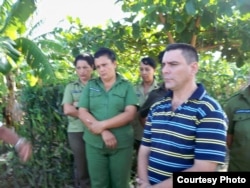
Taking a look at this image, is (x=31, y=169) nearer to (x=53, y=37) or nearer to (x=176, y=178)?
(x=176, y=178)

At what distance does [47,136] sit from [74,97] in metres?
0.78

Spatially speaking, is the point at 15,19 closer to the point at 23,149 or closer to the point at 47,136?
the point at 47,136

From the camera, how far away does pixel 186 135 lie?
218cm

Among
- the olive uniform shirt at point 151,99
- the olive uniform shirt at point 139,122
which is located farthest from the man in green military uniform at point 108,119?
the olive uniform shirt at point 139,122

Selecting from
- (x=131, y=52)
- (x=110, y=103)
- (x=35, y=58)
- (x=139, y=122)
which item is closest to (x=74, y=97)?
(x=110, y=103)

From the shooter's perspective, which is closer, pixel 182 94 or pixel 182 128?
pixel 182 128

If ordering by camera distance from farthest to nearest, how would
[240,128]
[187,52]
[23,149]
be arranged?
[23,149]
[240,128]
[187,52]

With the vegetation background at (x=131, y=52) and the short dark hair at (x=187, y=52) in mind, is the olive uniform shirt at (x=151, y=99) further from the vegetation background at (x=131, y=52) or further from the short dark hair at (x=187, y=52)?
the short dark hair at (x=187, y=52)

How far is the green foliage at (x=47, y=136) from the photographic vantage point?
4.36 m

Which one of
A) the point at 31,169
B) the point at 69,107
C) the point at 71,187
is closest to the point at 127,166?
the point at 69,107

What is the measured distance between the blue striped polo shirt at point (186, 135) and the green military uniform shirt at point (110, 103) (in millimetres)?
1098

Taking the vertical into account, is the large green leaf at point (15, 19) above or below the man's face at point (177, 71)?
above

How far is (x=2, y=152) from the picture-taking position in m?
5.36

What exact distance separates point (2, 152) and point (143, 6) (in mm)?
3128
